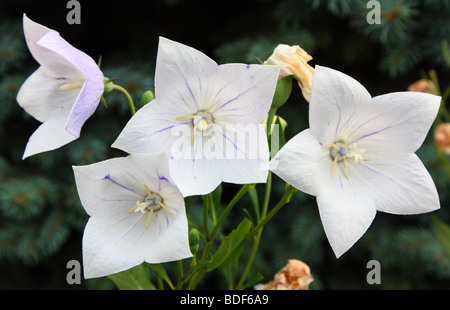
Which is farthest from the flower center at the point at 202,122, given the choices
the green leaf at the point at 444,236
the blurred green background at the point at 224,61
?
the blurred green background at the point at 224,61

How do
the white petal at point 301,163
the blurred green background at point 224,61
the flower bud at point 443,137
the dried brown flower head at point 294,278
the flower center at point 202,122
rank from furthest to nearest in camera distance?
the blurred green background at point 224,61 < the flower bud at point 443,137 < the dried brown flower head at point 294,278 < the flower center at point 202,122 < the white petal at point 301,163

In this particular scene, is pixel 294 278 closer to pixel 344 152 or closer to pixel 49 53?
pixel 344 152

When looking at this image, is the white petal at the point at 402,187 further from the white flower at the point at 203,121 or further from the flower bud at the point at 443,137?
the flower bud at the point at 443,137

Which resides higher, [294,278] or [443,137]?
[443,137]

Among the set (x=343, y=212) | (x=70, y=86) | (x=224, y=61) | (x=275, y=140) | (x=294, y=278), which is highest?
(x=224, y=61)

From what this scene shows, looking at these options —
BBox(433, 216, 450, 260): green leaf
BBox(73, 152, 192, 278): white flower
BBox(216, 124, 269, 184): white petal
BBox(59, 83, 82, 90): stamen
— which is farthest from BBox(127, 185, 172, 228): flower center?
BBox(433, 216, 450, 260): green leaf

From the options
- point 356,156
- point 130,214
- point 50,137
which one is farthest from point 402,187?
point 50,137
